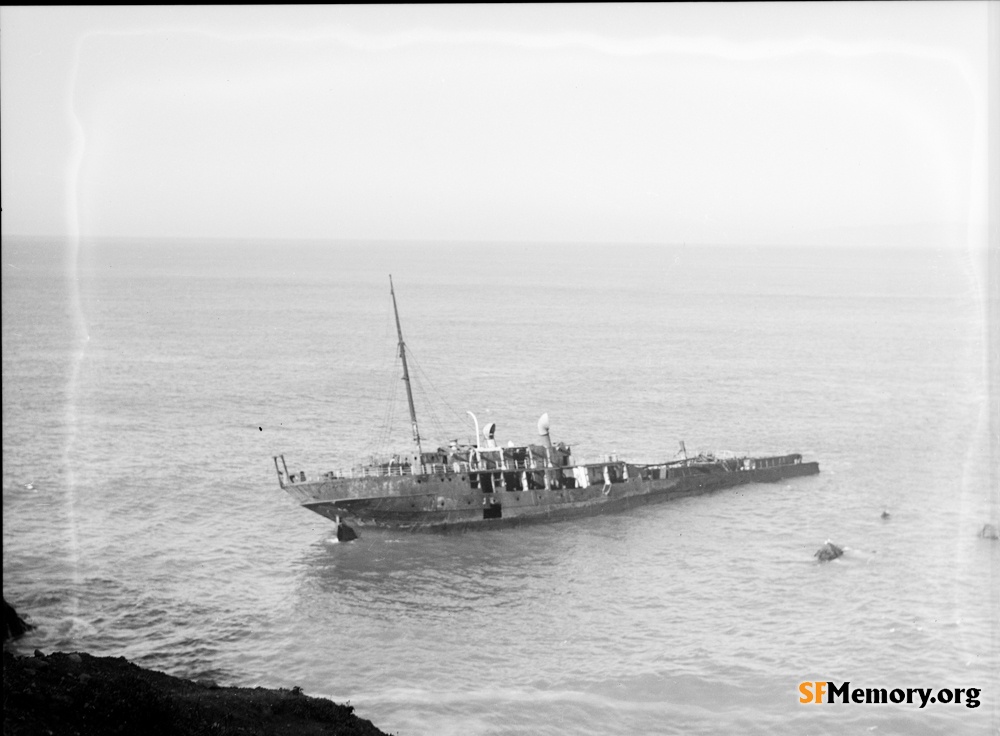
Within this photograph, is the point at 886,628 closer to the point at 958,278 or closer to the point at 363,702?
the point at 363,702

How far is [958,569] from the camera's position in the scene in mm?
38156

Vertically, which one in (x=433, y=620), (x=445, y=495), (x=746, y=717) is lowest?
(x=746, y=717)

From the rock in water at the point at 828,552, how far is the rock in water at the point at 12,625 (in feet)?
93.2

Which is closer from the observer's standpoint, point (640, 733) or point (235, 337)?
point (640, 733)

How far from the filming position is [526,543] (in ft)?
140

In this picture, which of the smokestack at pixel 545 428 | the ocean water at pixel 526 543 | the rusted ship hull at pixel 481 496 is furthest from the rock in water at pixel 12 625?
the smokestack at pixel 545 428

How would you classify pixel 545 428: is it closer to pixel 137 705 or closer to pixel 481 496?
pixel 481 496

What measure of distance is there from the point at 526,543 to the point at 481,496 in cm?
304

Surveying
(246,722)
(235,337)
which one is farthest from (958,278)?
(246,722)

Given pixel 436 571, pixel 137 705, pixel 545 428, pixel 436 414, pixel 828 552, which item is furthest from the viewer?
pixel 436 414

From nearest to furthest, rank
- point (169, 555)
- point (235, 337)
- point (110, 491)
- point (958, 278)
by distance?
1. point (169, 555)
2. point (110, 491)
3. point (235, 337)
4. point (958, 278)

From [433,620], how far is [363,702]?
5.91 m

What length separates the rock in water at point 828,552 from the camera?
128 ft

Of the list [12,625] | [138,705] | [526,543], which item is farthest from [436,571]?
[138,705]
